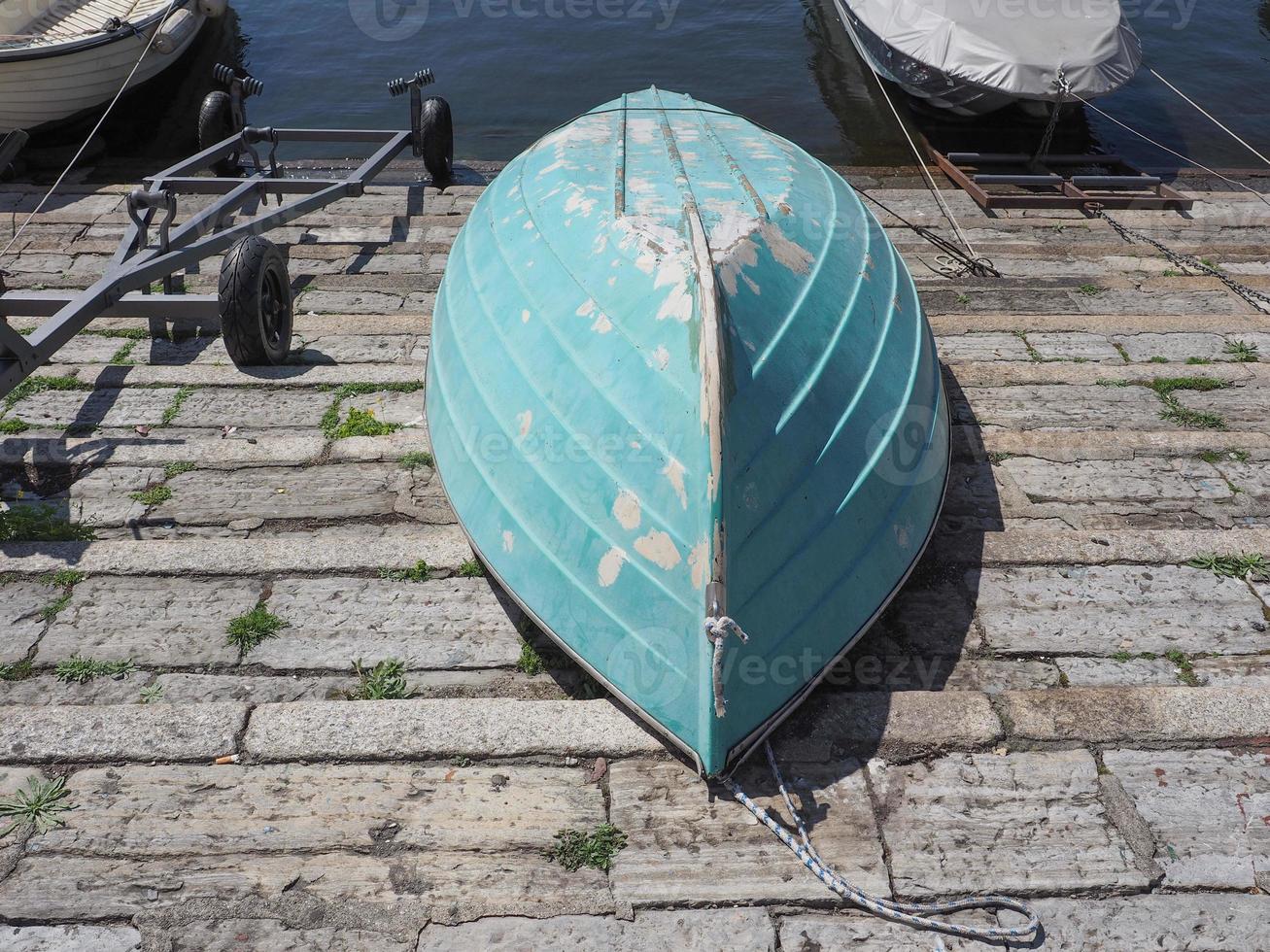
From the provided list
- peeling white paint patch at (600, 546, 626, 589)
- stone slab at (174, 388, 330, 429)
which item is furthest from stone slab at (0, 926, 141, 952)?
stone slab at (174, 388, 330, 429)

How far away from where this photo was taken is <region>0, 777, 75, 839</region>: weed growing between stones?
3033mm

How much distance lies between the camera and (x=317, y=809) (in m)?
3.07

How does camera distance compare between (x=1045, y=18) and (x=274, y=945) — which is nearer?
(x=274, y=945)

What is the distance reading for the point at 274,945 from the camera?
2691mm

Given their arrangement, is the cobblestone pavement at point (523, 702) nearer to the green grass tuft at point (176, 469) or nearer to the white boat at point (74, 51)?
the green grass tuft at point (176, 469)

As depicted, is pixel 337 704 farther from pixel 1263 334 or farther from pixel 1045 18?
pixel 1045 18

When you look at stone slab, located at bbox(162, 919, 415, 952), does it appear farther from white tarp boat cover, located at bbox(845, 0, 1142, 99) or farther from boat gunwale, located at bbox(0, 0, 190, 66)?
boat gunwale, located at bbox(0, 0, 190, 66)

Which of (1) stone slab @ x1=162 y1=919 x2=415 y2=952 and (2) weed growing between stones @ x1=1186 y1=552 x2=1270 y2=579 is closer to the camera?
(1) stone slab @ x1=162 y1=919 x2=415 y2=952

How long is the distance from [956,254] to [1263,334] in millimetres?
2174

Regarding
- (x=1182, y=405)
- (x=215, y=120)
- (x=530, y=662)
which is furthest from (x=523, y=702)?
(x=215, y=120)

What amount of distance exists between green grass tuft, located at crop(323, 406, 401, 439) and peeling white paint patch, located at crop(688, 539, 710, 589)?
2.61 metres

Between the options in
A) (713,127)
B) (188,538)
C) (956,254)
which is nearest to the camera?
(188,538)

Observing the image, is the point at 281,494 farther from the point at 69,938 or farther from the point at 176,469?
the point at 69,938

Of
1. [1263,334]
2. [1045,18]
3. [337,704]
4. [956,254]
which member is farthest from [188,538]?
[1045,18]
